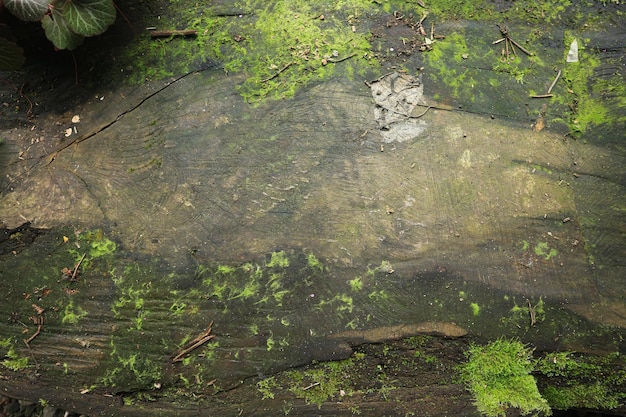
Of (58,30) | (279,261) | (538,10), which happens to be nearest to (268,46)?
(58,30)

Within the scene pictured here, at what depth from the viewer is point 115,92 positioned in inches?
71.0

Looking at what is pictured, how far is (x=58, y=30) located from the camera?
1648 mm

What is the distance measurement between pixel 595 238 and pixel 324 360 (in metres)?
1.14

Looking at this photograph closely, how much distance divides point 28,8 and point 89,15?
0.20 metres

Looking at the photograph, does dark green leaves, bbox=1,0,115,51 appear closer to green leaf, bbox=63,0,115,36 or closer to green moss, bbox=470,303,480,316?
green leaf, bbox=63,0,115,36

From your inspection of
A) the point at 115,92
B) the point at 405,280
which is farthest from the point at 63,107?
the point at 405,280

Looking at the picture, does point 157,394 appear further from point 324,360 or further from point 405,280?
point 405,280

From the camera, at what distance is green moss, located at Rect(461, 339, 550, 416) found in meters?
1.69

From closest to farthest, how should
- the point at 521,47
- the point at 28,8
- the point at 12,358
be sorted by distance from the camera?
the point at 28,8
the point at 12,358
the point at 521,47

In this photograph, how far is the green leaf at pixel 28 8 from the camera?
1591 mm

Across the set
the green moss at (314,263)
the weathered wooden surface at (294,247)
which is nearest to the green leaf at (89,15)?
the weathered wooden surface at (294,247)

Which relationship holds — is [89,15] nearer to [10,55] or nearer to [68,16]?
[68,16]

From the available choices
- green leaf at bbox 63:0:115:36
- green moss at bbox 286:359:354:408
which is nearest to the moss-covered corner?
green moss at bbox 286:359:354:408

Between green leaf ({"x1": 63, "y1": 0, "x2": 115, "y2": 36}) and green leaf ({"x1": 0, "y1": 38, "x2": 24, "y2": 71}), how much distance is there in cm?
22
